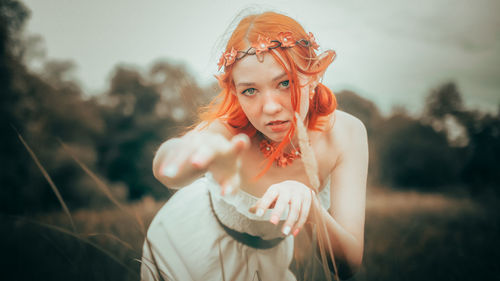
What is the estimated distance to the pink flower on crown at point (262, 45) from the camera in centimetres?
116

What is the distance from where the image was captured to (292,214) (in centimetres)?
78

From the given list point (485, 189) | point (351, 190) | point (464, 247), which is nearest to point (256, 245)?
point (351, 190)

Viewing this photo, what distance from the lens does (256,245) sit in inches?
66.9

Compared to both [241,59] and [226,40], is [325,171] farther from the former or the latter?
[226,40]

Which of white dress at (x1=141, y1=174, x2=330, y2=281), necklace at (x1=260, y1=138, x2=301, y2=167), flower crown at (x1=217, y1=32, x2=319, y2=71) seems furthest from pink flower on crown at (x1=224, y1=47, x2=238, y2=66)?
white dress at (x1=141, y1=174, x2=330, y2=281)

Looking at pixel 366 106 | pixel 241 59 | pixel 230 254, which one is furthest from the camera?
pixel 366 106

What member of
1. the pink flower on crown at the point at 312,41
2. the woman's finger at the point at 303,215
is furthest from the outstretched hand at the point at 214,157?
the pink flower on crown at the point at 312,41

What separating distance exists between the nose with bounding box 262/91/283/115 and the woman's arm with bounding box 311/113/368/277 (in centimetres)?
45

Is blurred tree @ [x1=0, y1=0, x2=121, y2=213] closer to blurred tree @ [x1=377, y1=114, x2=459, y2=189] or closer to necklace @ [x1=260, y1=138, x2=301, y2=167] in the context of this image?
necklace @ [x1=260, y1=138, x2=301, y2=167]

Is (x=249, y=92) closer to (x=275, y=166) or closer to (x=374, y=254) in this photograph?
(x=275, y=166)

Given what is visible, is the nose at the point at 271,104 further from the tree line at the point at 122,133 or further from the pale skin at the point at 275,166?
the tree line at the point at 122,133

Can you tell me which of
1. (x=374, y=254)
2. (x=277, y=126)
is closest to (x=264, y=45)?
(x=277, y=126)

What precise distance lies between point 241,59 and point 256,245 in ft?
4.03

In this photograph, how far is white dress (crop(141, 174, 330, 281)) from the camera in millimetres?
1492
